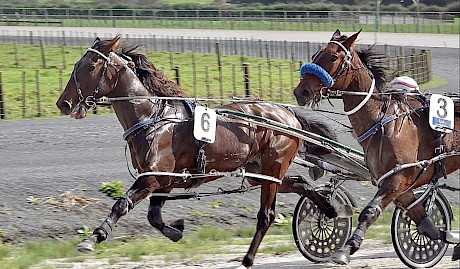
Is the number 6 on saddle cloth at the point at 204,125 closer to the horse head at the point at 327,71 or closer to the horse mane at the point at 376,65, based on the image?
the horse head at the point at 327,71

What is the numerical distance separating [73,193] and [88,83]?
3.26 meters

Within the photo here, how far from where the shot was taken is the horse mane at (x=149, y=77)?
7539 millimetres

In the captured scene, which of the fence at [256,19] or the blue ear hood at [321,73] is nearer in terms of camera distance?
the blue ear hood at [321,73]

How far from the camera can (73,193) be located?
10195mm

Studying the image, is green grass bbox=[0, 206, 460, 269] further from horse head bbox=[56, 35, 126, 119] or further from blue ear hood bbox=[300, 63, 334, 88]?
blue ear hood bbox=[300, 63, 334, 88]

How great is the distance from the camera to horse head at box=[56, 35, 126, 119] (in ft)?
23.5

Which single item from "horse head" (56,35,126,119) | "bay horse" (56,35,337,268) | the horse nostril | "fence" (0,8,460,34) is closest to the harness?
"bay horse" (56,35,337,268)

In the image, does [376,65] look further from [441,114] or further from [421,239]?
[421,239]

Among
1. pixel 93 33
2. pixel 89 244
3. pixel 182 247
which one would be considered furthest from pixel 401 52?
pixel 89 244

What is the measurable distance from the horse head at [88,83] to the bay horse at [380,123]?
60.5 inches

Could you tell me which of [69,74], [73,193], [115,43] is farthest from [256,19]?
[115,43]

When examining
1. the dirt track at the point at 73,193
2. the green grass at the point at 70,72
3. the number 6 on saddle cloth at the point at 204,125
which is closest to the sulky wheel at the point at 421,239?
the dirt track at the point at 73,193

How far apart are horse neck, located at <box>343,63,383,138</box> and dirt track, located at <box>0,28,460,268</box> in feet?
4.24

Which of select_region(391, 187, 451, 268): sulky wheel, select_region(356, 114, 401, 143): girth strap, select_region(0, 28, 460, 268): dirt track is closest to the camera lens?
select_region(356, 114, 401, 143): girth strap
